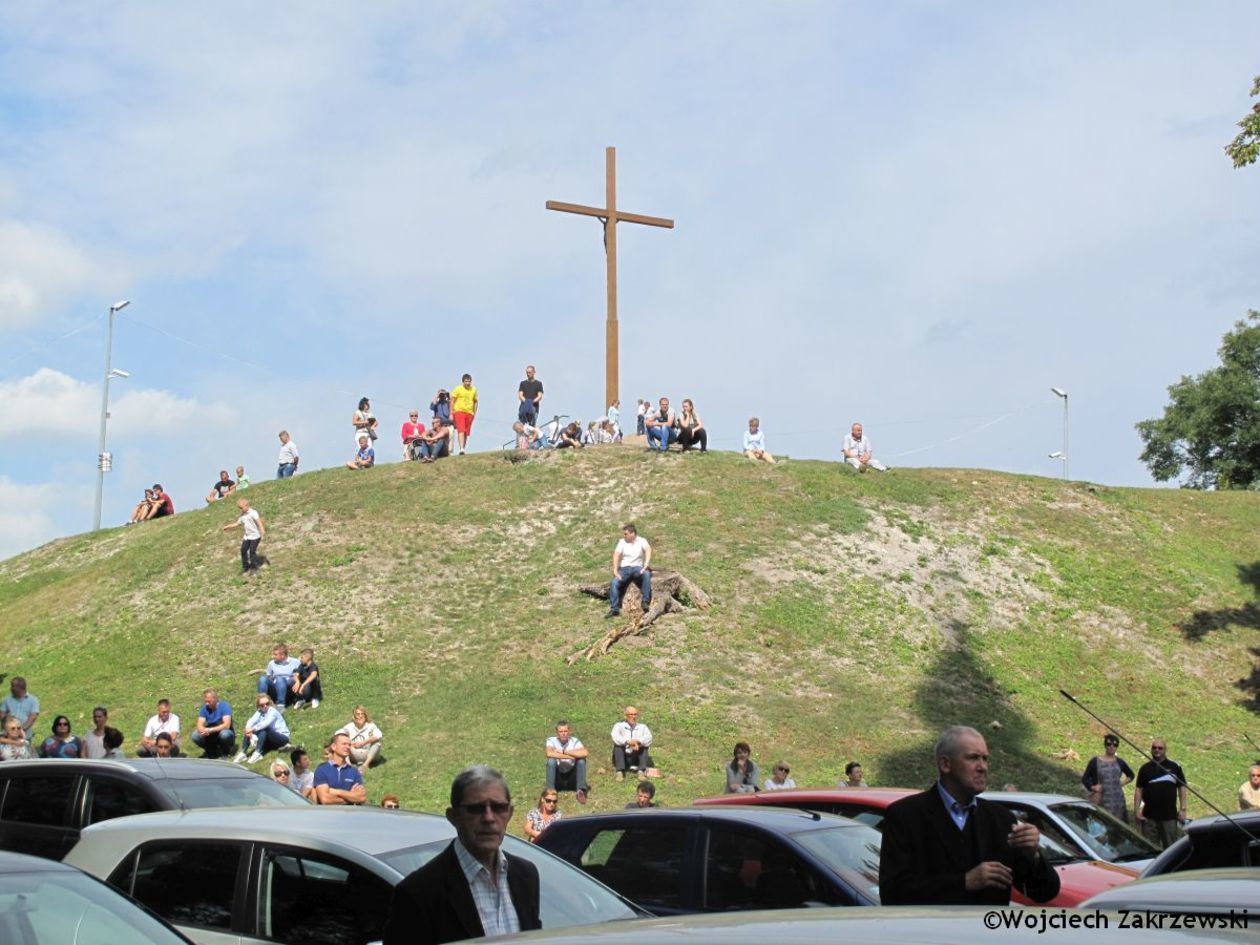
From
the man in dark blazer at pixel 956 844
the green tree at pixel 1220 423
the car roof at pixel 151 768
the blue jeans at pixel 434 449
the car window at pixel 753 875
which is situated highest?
the green tree at pixel 1220 423

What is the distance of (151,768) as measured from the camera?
10.7 meters

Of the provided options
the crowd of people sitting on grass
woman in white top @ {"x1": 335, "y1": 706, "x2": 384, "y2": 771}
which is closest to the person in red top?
the crowd of people sitting on grass

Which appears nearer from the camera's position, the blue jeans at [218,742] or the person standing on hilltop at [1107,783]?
the person standing on hilltop at [1107,783]

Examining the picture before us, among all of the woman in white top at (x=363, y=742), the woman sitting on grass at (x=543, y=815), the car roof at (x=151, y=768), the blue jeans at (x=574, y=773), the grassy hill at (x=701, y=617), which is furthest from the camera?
the grassy hill at (x=701, y=617)

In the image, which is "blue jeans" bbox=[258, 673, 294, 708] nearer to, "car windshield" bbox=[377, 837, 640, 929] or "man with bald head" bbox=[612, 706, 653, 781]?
"man with bald head" bbox=[612, 706, 653, 781]

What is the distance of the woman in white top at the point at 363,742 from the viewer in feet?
68.5

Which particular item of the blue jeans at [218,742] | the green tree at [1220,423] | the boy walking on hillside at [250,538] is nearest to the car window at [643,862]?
the blue jeans at [218,742]

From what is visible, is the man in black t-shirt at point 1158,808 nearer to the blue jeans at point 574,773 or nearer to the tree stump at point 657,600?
the blue jeans at point 574,773

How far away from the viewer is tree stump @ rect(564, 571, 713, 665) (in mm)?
25828

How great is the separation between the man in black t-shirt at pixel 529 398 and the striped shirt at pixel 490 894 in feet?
98.4

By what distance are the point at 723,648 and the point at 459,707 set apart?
499 centimetres

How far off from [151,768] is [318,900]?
15.7 feet

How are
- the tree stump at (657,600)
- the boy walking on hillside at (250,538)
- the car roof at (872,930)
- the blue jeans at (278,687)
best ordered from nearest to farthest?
the car roof at (872,930)
the blue jeans at (278,687)
the tree stump at (657,600)
the boy walking on hillside at (250,538)

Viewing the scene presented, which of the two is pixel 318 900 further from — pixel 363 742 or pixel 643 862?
pixel 363 742
